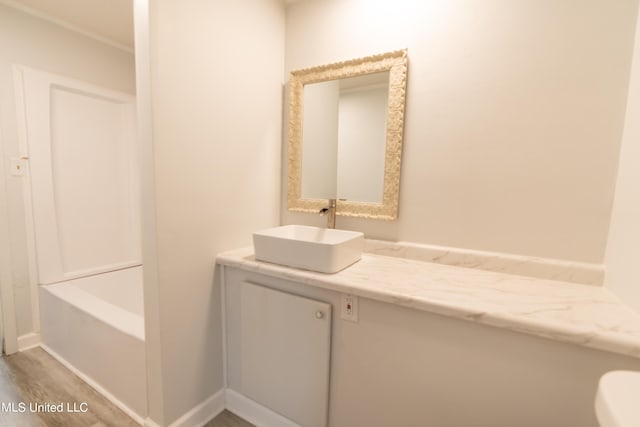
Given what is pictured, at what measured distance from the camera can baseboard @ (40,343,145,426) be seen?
140cm

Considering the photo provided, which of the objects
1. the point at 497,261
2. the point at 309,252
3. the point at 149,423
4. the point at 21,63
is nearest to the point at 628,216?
the point at 497,261

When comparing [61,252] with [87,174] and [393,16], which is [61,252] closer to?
[87,174]

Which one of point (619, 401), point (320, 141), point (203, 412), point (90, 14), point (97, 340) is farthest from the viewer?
point (90, 14)

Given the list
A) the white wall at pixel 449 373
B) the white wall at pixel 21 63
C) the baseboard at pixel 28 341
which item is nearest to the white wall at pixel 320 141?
the white wall at pixel 449 373

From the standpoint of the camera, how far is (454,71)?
1.30 metres

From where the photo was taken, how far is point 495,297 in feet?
3.17

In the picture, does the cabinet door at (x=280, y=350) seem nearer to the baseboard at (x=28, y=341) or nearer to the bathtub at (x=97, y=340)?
the bathtub at (x=97, y=340)

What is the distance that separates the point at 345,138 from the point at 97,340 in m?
1.83

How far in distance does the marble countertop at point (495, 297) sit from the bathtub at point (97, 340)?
69 centimetres

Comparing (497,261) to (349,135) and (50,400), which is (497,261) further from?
(50,400)

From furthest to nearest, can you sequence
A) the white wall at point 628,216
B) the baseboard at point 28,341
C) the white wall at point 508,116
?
the baseboard at point 28,341, the white wall at point 508,116, the white wall at point 628,216

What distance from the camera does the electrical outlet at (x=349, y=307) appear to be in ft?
3.65

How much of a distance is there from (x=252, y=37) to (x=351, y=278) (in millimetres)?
1432

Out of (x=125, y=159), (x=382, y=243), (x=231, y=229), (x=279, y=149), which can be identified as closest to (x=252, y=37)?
(x=279, y=149)
